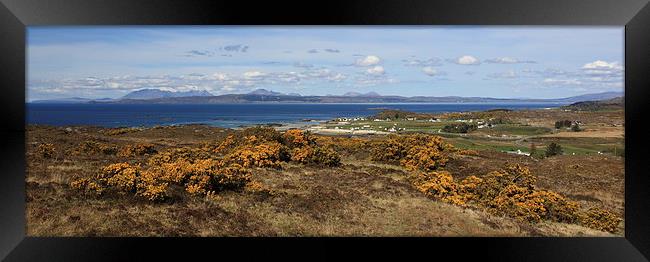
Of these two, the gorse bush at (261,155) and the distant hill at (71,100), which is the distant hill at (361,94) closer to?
the gorse bush at (261,155)

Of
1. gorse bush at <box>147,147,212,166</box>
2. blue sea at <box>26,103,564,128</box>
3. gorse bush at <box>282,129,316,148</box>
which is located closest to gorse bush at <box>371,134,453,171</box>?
gorse bush at <box>282,129,316,148</box>

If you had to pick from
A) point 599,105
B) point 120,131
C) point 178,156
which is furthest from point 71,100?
point 599,105

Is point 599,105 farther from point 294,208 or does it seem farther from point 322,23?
point 322,23

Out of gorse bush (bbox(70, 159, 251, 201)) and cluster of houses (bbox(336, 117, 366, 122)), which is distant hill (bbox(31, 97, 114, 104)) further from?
gorse bush (bbox(70, 159, 251, 201))

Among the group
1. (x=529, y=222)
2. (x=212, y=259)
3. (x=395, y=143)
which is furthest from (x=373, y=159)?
(x=212, y=259)

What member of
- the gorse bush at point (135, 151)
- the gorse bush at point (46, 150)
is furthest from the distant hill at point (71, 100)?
the gorse bush at point (135, 151)
